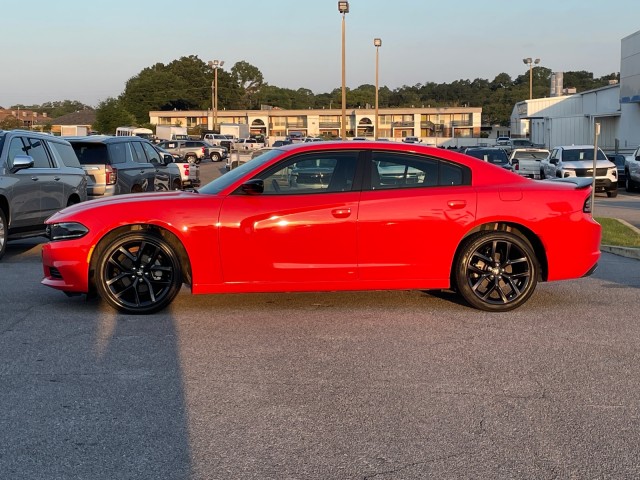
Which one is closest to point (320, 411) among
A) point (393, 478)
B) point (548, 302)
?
point (393, 478)

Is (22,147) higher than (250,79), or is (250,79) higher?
(250,79)

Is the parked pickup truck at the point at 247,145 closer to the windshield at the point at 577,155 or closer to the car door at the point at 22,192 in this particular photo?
the windshield at the point at 577,155

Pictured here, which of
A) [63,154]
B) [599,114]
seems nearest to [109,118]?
[599,114]

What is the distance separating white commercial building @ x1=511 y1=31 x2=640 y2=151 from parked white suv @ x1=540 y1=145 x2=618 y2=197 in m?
7.60

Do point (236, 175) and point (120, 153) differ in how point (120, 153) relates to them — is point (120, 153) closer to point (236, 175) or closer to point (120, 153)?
point (120, 153)

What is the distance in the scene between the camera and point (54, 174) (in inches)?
495

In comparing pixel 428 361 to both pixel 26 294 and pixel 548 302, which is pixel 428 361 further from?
pixel 26 294

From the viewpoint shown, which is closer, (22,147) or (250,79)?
(22,147)

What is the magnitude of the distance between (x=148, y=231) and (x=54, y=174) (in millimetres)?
5699

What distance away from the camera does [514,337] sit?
6793mm

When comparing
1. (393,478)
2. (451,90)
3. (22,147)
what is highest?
(451,90)

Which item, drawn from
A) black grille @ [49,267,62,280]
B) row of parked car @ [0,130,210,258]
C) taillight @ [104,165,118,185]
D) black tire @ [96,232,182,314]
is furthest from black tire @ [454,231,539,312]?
taillight @ [104,165,118,185]

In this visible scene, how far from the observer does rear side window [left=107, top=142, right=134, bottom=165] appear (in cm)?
1561

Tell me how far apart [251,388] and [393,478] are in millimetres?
1642
